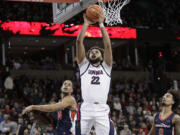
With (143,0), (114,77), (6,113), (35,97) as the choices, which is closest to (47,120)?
(35,97)

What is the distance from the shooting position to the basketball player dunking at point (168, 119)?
620 cm

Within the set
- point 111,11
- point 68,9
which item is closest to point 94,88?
point 111,11

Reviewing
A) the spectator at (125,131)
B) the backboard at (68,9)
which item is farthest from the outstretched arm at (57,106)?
the spectator at (125,131)

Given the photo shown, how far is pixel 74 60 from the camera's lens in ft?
70.5

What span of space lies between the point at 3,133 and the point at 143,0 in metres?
16.7

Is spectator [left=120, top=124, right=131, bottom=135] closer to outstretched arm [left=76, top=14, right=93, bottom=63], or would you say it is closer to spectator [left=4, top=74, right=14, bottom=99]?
spectator [left=4, top=74, right=14, bottom=99]

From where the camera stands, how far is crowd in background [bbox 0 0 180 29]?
1766cm

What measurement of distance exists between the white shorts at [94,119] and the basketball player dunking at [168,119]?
1216 mm

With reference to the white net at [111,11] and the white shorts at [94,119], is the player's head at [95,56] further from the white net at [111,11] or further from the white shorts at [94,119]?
the white net at [111,11]

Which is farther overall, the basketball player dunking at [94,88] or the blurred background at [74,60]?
the blurred background at [74,60]

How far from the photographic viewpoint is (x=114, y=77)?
2155 centimetres

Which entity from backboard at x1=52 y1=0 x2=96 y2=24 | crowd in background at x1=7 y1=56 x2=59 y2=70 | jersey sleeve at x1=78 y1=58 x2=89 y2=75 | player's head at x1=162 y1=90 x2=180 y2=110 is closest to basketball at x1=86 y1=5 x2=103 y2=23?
jersey sleeve at x1=78 y1=58 x2=89 y2=75

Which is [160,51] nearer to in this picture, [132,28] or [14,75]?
[132,28]

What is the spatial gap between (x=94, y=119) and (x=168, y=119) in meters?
1.56
